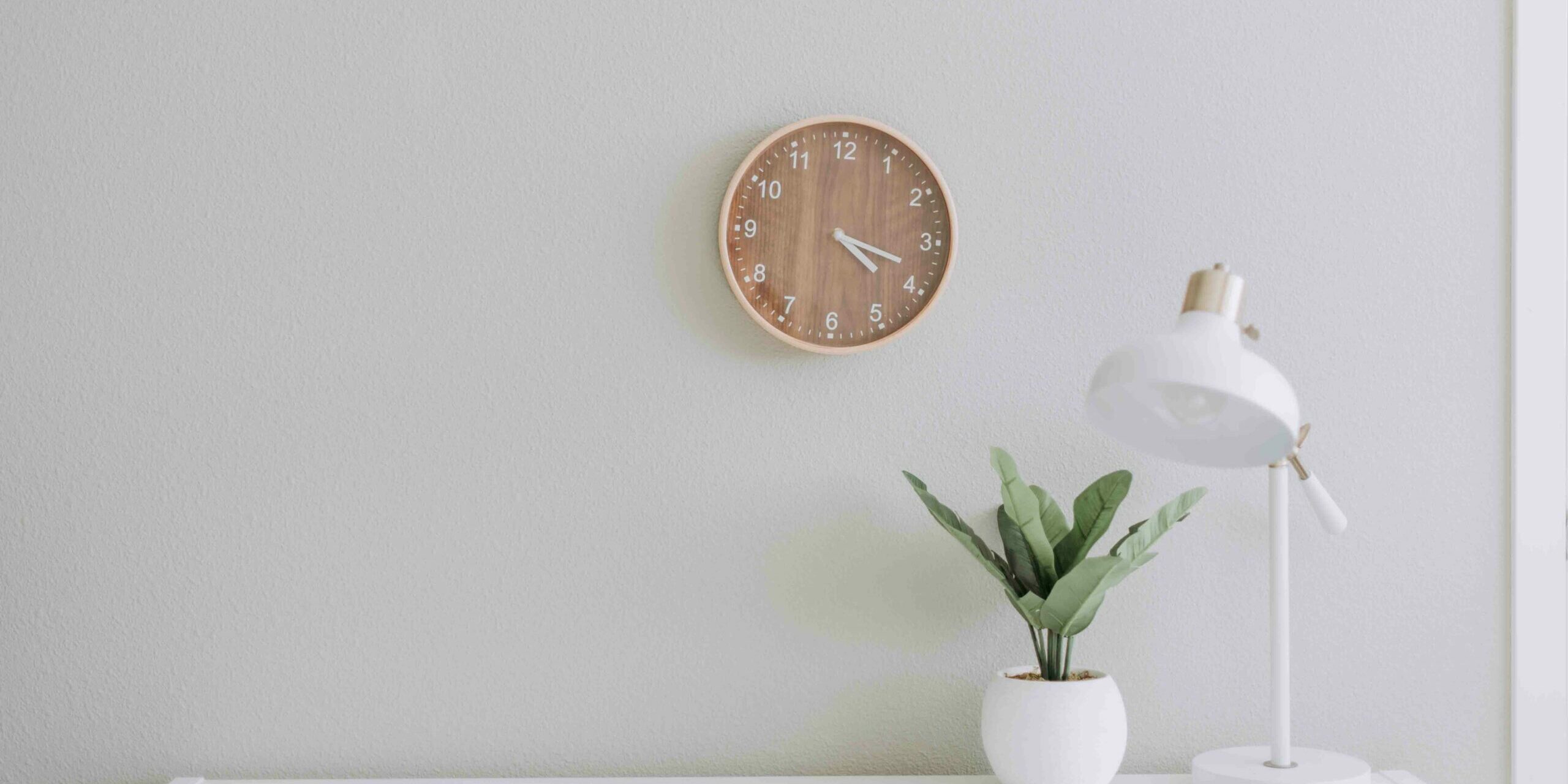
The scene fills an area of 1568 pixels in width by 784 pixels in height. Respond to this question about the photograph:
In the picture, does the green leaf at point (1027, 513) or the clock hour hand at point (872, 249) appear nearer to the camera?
the green leaf at point (1027, 513)

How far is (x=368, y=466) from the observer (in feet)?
4.34

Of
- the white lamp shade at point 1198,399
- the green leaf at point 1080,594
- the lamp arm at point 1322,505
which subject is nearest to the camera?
the white lamp shade at point 1198,399

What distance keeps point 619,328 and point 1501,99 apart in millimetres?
1141

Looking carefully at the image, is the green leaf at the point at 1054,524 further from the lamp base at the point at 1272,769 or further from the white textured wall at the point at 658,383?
the lamp base at the point at 1272,769

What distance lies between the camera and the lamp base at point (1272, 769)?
117 cm

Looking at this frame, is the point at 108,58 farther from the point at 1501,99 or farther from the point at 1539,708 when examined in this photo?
the point at 1539,708

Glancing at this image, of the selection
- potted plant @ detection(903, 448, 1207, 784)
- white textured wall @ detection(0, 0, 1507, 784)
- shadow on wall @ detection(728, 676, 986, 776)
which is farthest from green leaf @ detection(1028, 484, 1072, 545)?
shadow on wall @ detection(728, 676, 986, 776)

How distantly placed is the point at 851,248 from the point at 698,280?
0.19 meters

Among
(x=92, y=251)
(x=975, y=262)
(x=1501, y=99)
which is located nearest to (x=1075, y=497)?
(x=975, y=262)

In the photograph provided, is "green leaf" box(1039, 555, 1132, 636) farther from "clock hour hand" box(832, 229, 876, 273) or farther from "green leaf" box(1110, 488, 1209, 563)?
"clock hour hand" box(832, 229, 876, 273)

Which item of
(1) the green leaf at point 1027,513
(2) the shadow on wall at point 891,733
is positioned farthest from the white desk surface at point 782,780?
(1) the green leaf at point 1027,513

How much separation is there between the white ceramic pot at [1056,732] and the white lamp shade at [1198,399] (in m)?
0.36

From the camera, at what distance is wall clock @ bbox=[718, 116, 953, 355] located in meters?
1.30

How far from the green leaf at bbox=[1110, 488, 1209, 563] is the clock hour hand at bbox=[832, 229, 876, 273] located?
0.43 meters
